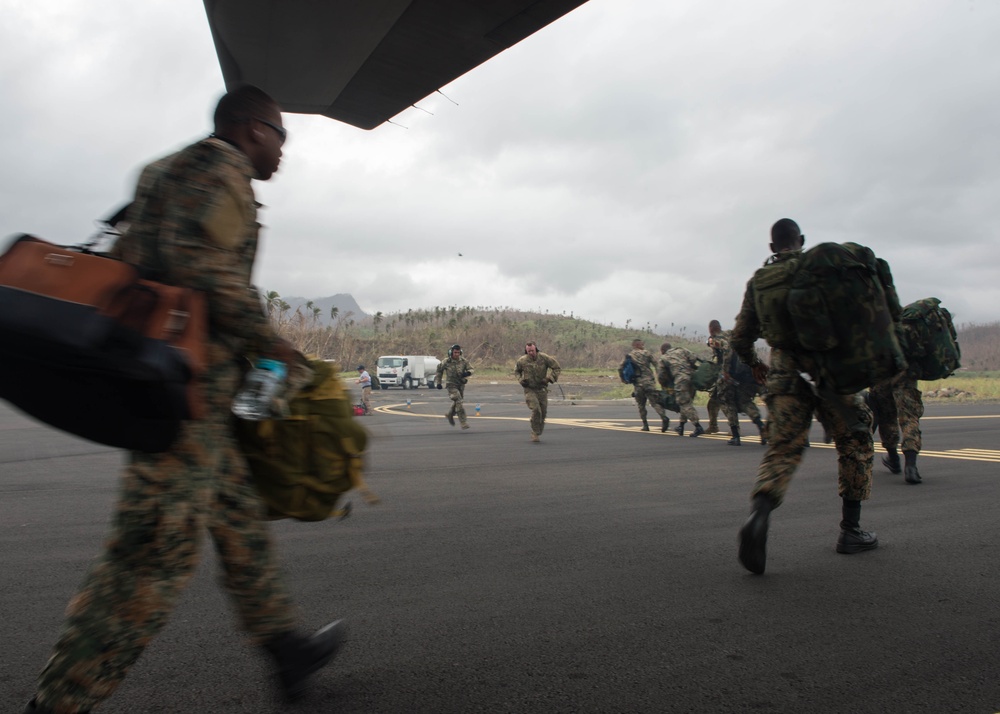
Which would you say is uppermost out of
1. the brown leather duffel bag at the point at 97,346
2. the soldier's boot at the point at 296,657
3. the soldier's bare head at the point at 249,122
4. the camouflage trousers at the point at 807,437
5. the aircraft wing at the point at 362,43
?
the aircraft wing at the point at 362,43

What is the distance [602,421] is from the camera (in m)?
17.0

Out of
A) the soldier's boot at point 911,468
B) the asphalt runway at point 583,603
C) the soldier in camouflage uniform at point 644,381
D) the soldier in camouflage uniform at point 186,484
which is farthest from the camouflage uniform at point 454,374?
the soldier in camouflage uniform at point 186,484

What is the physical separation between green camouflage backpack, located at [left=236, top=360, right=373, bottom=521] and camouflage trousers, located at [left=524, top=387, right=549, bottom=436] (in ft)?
32.0

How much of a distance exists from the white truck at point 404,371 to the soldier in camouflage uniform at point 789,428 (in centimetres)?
3522

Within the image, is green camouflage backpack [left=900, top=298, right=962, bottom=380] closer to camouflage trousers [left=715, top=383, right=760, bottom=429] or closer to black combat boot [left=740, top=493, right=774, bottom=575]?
black combat boot [left=740, top=493, right=774, bottom=575]

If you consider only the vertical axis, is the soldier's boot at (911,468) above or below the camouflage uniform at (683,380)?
below

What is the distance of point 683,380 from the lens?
13516 millimetres

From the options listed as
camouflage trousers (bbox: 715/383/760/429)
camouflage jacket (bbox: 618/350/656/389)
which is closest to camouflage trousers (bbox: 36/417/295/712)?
camouflage trousers (bbox: 715/383/760/429)

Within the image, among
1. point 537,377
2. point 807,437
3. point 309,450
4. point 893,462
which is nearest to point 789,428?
point 807,437

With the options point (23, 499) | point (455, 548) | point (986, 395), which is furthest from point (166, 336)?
point (986, 395)

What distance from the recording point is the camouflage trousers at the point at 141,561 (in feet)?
6.12

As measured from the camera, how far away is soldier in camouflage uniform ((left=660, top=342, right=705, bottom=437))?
1337 centimetres

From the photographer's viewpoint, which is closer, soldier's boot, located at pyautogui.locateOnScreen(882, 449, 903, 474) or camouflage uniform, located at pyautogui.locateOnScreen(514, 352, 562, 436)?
soldier's boot, located at pyautogui.locateOnScreen(882, 449, 903, 474)

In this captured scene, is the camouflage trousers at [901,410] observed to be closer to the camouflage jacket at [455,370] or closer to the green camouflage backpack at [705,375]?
the green camouflage backpack at [705,375]
